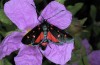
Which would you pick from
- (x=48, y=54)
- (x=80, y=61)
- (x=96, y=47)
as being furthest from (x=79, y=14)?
(x=48, y=54)

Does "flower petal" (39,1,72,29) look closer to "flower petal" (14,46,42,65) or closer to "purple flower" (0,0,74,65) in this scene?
"purple flower" (0,0,74,65)

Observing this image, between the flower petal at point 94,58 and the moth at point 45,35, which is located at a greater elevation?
the moth at point 45,35

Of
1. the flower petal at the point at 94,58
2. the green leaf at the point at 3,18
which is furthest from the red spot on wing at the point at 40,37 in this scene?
the flower petal at the point at 94,58

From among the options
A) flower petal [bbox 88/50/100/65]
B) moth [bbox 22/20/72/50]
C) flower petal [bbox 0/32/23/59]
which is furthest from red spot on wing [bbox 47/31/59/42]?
flower petal [bbox 88/50/100/65]

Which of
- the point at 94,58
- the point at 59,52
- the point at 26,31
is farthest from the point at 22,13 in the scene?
the point at 94,58

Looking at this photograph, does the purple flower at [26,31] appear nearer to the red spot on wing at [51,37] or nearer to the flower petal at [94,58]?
the red spot on wing at [51,37]

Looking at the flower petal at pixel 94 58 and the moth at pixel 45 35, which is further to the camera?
the flower petal at pixel 94 58

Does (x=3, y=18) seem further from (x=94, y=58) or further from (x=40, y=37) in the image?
(x=94, y=58)
